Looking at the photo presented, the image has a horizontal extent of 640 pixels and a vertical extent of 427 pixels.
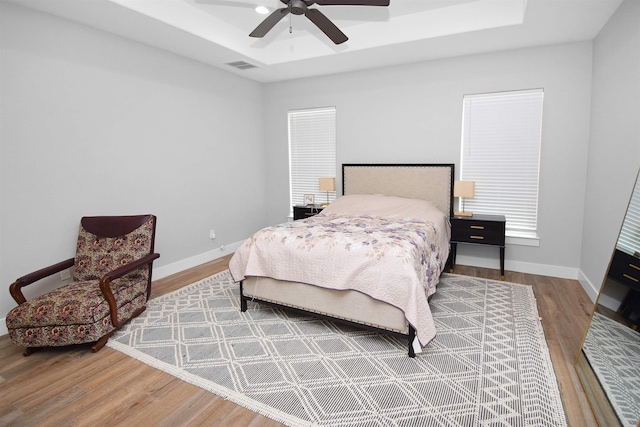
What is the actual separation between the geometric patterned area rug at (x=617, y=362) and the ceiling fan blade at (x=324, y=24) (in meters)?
2.83

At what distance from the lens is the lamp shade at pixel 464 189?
418cm

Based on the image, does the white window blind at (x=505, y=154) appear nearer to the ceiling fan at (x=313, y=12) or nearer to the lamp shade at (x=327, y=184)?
the lamp shade at (x=327, y=184)

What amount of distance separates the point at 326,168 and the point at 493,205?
8.15 ft

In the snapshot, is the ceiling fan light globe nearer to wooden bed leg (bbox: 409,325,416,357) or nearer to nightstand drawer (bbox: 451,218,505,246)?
wooden bed leg (bbox: 409,325,416,357)

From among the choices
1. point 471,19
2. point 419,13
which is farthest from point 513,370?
point 419,13

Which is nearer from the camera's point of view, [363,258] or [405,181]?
[363,258]

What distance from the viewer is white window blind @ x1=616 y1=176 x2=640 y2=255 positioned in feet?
6.46

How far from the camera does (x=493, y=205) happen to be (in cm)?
434

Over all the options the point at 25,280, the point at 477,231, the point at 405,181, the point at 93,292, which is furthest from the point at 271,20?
the point at 477,231

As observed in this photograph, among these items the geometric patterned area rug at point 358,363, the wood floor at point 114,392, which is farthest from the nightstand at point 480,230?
the wood floor at point 114,392

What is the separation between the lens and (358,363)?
93.5 inches

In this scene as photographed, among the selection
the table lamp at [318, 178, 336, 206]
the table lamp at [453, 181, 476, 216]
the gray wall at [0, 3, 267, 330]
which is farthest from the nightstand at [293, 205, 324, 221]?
the table lamp at [453, 181, 476, 216]

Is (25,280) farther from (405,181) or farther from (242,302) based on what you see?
(405,181)

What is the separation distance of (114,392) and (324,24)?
10.1 feet
